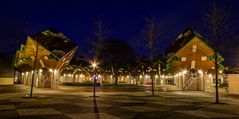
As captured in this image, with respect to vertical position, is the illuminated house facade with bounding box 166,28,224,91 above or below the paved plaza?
above

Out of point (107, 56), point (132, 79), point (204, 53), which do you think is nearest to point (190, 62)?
point (204, 53)

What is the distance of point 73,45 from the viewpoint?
4519 cm

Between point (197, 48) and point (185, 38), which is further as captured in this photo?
point (185, 38)

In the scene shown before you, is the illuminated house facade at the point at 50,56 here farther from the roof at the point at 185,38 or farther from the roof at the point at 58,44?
the roof at the point at 185,38

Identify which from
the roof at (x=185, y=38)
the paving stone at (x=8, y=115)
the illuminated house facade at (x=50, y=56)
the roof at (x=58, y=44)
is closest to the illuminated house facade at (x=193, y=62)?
the roof at (x=185, y=38)

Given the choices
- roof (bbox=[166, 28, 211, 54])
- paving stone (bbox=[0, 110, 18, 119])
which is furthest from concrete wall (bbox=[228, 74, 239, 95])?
paving stone (bbox=[0, 110, 18, 119])

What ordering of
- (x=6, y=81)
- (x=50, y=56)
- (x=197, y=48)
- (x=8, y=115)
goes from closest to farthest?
1. (x=8, y=115)
2. (x=197, y=48)
3. (x=50, y=56)
4. (x=6, y=81)

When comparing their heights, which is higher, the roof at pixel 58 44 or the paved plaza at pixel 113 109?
the roof at pixel 58 44

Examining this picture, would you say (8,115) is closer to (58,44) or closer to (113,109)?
(113,109)

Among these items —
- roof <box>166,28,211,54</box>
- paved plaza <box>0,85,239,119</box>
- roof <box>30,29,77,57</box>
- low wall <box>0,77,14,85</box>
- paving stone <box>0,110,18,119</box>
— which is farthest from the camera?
low wall <box>0,77,14,85</box>

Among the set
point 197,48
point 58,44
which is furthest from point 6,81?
point 197,48

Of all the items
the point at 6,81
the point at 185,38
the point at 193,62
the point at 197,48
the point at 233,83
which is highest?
the point at 185,38

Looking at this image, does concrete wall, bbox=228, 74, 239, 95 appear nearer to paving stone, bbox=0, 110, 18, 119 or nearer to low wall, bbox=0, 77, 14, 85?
paving stone, bbox=0, 110, 18, 119

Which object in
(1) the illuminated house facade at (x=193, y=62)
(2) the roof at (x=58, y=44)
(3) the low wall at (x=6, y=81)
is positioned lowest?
(3) the low wall at (x=6, y=81)
